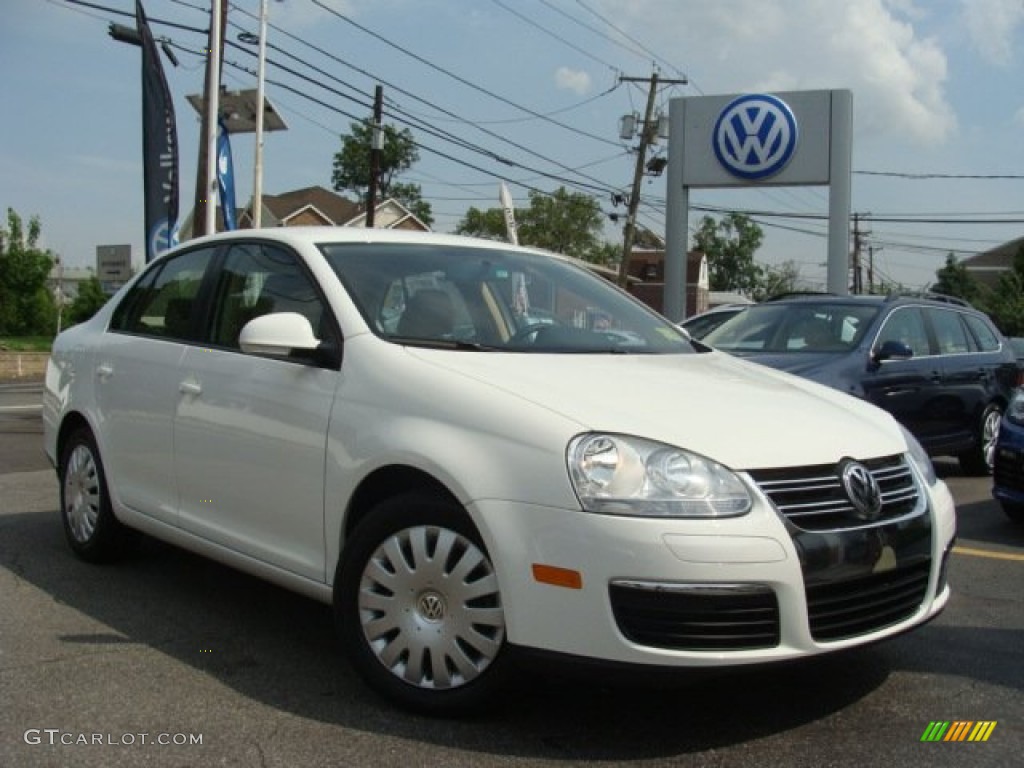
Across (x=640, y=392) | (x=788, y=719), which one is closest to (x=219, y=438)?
(x=640, y=392)

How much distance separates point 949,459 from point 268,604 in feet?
28.0

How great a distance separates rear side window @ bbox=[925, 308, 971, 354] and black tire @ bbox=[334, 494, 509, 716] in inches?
272

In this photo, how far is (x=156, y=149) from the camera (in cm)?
1670

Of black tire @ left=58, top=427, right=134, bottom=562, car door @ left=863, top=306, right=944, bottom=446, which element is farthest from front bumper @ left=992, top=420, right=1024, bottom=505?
black tire @ left=58, top=427, right=134, bottom=562

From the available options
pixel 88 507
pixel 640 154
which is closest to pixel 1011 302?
pixel 640 154

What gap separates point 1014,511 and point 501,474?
492 centimetres

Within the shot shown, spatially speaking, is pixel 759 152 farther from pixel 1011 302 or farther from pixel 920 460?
pixel 1011 302

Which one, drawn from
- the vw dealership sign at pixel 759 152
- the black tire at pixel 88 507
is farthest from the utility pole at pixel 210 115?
the black tire at pixel 88 507

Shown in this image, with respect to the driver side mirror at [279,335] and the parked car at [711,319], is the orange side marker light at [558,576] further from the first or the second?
the parked car at [711,319]

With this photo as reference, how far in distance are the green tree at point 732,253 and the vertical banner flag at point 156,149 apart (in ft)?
292

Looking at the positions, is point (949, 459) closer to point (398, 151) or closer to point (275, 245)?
point (275, 245)

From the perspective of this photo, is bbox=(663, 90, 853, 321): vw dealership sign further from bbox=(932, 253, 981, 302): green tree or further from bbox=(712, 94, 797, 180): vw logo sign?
bbox=(932, 253, 981, 302): green tree

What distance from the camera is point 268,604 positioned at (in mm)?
4527

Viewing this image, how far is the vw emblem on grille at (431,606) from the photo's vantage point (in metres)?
3.16
